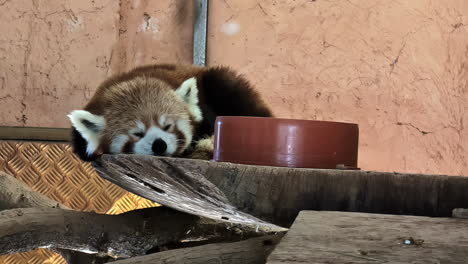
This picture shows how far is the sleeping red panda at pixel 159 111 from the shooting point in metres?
2.53


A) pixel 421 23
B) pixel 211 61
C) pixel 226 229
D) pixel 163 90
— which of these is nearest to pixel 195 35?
pixel 211 61

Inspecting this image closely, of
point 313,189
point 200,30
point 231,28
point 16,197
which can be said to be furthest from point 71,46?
point 313,189

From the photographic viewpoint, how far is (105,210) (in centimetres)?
342

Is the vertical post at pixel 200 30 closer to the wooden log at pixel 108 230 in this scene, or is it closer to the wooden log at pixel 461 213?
the wooden log at pixel 108 230

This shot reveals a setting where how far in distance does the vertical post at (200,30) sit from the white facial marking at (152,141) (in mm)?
1201

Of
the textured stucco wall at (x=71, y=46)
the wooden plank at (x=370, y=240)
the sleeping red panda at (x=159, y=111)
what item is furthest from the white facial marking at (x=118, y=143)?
the wooden plank at (x=370, y=240)

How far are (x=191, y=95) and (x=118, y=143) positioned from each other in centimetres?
38

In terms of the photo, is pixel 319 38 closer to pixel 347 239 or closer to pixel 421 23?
pixel 421 23

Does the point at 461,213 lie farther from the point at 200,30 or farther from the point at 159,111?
the point at 200,30

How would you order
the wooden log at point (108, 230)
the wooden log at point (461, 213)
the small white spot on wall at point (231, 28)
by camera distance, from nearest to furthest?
the wooden log at point (461, 213) → the wooden log at point (108, 230) → the small white spot on wall at point (231, 28)

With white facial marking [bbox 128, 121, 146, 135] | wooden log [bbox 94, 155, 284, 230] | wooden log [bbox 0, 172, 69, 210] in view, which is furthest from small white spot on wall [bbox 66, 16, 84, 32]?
wooden log [bbox 94, 155, 284, 230]

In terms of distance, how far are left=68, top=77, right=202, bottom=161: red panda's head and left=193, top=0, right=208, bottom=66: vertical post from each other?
0.95 m

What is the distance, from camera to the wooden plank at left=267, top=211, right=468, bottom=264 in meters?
0.64

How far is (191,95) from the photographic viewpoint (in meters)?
2.63
